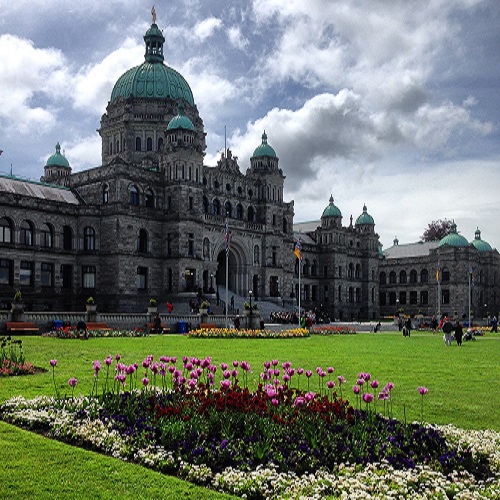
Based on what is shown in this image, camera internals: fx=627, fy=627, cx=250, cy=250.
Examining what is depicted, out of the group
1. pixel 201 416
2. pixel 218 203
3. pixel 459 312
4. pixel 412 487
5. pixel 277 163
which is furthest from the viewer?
pixel 459 312

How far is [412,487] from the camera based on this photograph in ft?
28.7

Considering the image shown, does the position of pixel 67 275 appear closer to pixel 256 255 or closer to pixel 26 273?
pixel 26 273

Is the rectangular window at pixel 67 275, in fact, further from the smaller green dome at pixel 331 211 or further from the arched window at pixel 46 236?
the smaller green dome at pixel 331 211

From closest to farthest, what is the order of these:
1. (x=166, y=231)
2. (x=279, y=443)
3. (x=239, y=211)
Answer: (x=279, y=443) < (x=166, y=231) < (x=239, y=211)

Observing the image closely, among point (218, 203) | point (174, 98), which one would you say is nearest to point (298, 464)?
point (218, 203)

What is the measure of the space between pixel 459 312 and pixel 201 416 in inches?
3916

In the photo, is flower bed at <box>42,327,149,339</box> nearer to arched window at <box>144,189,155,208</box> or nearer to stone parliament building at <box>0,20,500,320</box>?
stone parliament building at <box>0,20,500,320</box>

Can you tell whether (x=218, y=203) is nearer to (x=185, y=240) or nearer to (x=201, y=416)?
(x=185, y=240)

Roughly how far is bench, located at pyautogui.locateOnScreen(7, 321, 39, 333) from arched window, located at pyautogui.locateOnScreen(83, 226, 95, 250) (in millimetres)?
23465

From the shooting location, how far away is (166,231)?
69000mm

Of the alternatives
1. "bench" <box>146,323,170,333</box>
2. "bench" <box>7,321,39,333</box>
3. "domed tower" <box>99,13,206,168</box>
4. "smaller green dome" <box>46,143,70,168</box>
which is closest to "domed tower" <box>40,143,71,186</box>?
"smaller green dome" <box>46,143,70,168</box>

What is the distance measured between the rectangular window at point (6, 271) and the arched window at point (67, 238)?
6891 mm

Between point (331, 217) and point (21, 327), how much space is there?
67692 mm

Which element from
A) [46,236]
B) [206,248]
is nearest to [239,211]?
[206,248]
